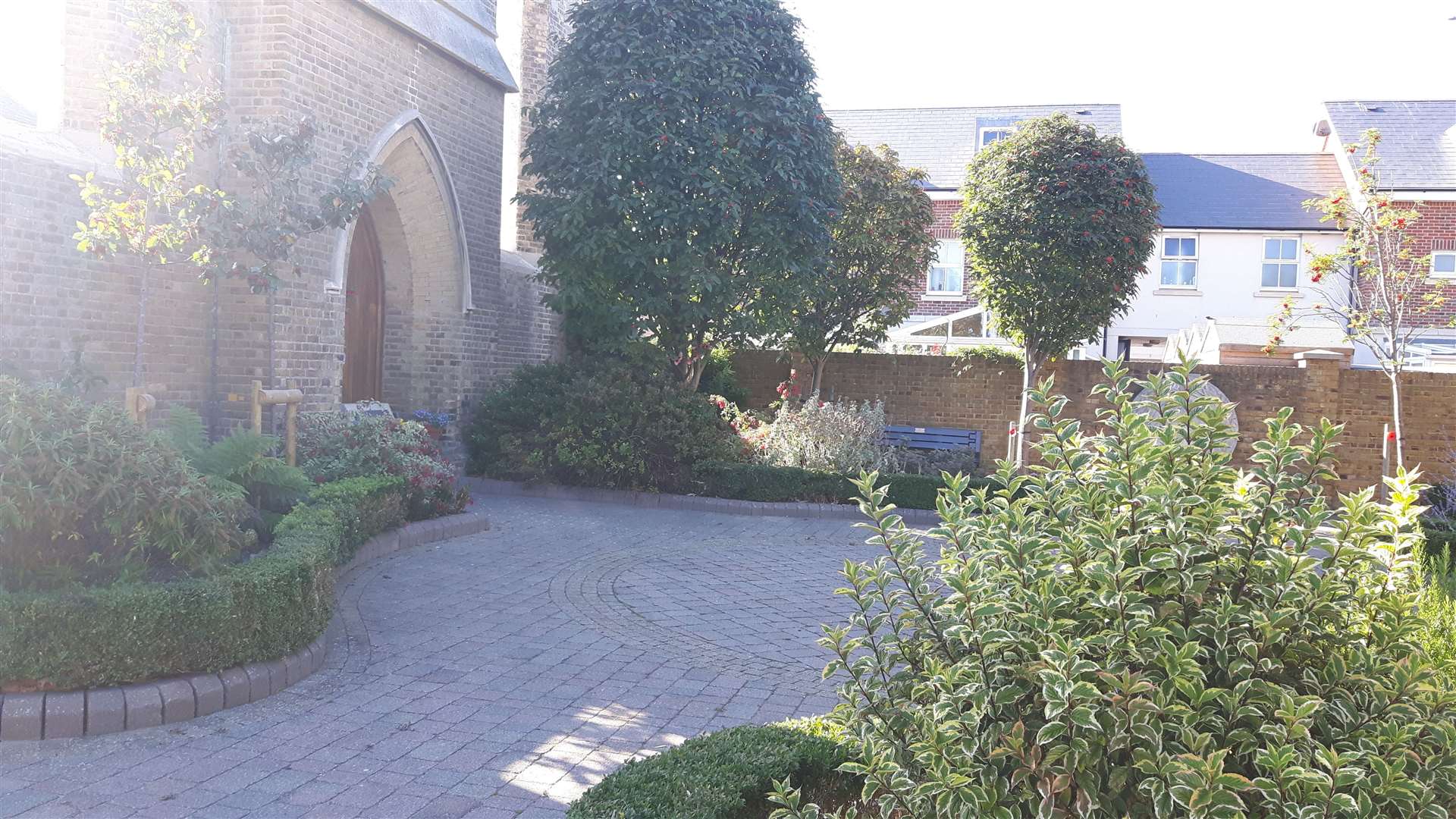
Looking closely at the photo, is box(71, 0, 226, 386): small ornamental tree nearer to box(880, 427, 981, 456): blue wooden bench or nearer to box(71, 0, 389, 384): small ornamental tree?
box(71, 0, 389, 384): small ornamental tree

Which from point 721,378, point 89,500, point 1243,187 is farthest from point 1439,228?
point 89,500

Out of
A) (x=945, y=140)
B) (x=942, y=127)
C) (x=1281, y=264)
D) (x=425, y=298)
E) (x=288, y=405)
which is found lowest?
(x=288, y=405)

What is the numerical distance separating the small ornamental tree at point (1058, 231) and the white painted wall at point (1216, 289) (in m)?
12.4

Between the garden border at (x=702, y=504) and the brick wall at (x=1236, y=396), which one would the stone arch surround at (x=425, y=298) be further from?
the brick wall at (x=1236, y=396)

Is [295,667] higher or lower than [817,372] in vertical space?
lower

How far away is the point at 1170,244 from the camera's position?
27.4 metres

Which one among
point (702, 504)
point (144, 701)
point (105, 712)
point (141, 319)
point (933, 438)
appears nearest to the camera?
point (105, 712)

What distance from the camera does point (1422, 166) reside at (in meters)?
26.2

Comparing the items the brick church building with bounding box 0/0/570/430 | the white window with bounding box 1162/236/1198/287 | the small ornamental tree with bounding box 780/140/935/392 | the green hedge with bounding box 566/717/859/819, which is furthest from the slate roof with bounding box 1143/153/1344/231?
the green hedge with bounding box 566/717/859/819

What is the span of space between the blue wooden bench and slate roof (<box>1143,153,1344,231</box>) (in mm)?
14231

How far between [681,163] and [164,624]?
9074 mm

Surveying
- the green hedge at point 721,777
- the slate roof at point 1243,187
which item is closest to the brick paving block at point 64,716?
the green hedge at point 721,777

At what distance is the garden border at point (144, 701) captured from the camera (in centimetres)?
443

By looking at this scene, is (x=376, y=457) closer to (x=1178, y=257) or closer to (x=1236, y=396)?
(x=1236, y=396)
